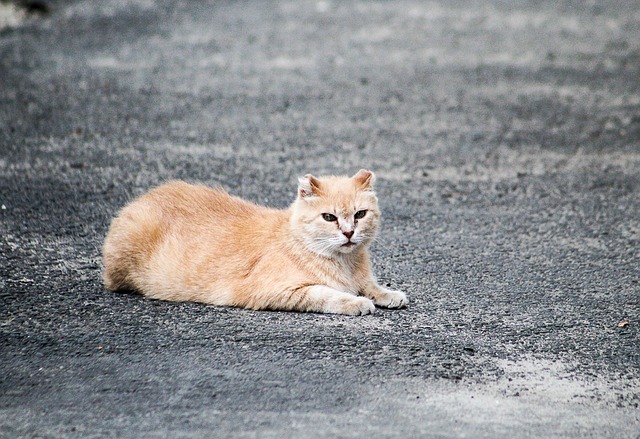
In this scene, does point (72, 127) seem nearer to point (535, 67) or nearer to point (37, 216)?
point (37, 216)

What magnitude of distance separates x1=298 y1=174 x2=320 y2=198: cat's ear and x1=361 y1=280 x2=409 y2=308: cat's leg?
628mm

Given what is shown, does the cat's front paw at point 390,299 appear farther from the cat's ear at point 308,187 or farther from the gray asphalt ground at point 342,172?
the cat's ear at point 308,187

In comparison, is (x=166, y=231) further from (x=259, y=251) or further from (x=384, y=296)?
(x=384, y=296)

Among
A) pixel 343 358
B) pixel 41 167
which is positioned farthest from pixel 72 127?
pixel 343 358

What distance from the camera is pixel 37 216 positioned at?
718cm

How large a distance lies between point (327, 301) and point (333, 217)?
48cm

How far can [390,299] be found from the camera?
18.3 feet

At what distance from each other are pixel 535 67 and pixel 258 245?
8114mm

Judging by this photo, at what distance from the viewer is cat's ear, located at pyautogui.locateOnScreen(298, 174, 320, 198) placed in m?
5.52

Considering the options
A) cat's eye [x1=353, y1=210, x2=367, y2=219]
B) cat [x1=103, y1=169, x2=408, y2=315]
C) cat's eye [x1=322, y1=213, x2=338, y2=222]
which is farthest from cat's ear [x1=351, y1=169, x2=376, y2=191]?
cat's eye [x1=322, y1=213, x2=338, y2=222]

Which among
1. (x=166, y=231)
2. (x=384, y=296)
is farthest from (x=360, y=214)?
(x=166, y=231)

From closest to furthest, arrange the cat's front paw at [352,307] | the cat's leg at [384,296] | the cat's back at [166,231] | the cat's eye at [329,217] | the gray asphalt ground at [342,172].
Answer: the gray asphalt ground at [342,172]
the cat's front paw at [352,307]
the cat's eye at [329,217]
the cat's leg at [384,296]
the cat's back at [166,231]

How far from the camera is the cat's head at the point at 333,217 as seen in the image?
5453mm

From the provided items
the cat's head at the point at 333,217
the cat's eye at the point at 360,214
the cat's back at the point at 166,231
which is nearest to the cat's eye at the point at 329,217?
the cat's head at the point at 333,217
